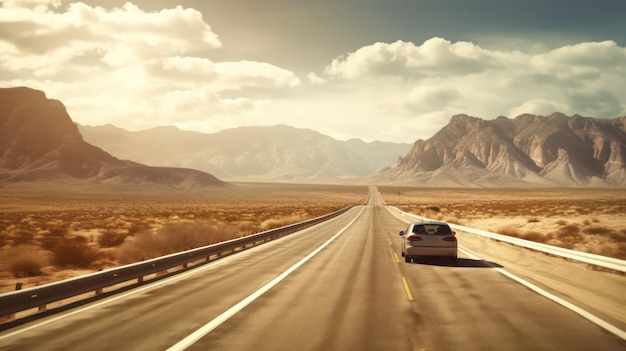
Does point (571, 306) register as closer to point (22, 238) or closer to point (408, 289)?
point (408, 289)

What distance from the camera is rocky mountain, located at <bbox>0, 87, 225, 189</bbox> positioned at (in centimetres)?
14388

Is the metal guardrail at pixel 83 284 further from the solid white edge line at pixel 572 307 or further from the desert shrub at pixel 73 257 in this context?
the solid white edge line at pixel 572 307

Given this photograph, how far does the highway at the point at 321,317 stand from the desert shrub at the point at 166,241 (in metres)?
6.01

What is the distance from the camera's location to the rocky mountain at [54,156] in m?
144

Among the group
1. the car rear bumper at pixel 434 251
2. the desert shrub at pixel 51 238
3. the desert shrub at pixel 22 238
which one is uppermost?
the car rear bumper at pixel 434 251

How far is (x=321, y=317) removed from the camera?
739 cm

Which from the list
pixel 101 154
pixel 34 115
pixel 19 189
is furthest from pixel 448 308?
pixel 34 115

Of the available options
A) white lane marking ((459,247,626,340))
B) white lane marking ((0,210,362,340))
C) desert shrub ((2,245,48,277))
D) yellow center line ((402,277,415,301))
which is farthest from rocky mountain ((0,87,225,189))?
white lane marking ((459,247,626,340))

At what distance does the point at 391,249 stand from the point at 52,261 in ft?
42.1

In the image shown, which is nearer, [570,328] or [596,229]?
[570,328]

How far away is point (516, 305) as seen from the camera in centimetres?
834

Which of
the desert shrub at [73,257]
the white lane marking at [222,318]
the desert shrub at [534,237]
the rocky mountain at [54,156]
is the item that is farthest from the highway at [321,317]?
→ the rocky mountain at [54,156]

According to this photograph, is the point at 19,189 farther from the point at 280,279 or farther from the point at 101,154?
the point at 280,279

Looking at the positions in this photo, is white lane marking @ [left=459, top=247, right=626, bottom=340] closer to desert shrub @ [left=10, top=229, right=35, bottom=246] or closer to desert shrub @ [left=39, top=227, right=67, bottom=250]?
desert shrub @ [left=39, top=227, right=67, bottom=250]
